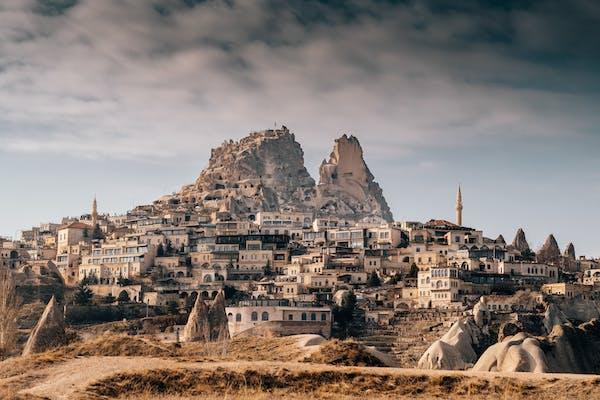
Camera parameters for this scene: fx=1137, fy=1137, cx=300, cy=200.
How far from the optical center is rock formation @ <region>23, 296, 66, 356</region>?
4453 cm

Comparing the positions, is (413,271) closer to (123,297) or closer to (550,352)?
(123,297)

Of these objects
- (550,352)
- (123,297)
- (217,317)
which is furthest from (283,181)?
(550,352)

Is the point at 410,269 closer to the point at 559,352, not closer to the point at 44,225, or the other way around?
the point at 559,352

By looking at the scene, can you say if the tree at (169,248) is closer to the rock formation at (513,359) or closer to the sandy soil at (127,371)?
the rock formation at (513,359)

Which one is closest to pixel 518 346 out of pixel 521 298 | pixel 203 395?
pixel 203 395

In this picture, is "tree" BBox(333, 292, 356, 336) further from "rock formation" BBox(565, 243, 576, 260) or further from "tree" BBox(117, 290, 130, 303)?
"rock formation" BBox(565, 243, 576, 260)

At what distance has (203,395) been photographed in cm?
2775

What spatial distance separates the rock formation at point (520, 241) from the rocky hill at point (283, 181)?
3751 centimetres

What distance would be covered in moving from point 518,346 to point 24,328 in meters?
47.0

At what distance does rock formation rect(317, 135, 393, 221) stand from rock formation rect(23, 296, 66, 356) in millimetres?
110985

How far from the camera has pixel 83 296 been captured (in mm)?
91812

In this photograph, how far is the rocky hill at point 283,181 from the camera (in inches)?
5748

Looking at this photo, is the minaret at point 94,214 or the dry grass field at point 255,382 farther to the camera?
the minaret at point 94,214

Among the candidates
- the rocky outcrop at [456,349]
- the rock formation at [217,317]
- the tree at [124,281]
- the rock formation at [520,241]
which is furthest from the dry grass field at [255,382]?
the rock formation at [520,241]
